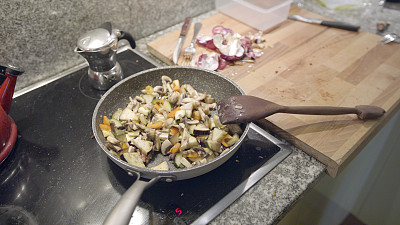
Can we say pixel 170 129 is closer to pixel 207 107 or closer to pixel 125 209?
pixel 207 107

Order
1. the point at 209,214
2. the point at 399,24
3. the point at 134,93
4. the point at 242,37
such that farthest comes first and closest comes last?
the point at 399,24 → the point at 242,37 → the point at 134,93 → the point at 209,214

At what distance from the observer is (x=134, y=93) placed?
896 millimetres

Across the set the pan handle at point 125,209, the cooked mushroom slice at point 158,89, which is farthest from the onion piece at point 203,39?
the pan handle at point 125,209

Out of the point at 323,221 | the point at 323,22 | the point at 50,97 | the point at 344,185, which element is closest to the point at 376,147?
the point at 344,185

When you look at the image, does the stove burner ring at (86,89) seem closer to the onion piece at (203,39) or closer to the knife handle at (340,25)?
the onion piece at (203,39)

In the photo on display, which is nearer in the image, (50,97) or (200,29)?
(50,97)

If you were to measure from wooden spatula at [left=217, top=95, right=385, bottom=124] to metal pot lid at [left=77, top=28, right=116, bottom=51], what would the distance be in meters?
0.38

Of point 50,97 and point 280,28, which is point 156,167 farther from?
point 280,28

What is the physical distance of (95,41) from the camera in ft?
2.69

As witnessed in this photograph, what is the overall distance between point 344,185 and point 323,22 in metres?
0.67

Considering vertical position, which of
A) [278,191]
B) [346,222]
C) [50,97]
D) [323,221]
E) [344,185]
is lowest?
[346,222]

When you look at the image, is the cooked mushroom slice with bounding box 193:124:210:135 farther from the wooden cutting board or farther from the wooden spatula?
the wooden cutting board

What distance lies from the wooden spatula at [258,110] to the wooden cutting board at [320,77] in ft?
0.11

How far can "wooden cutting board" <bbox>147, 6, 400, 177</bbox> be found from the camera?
2.52 feet
